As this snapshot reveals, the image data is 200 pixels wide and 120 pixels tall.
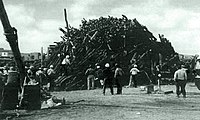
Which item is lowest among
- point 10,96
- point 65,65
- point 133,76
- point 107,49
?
point 10,96

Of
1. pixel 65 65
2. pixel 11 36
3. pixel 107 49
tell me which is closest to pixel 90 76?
pixel 65 65

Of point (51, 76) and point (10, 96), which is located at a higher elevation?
point (51, 76)

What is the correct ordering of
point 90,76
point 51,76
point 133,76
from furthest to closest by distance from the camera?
point 133,76, point 90,76, point 51,76

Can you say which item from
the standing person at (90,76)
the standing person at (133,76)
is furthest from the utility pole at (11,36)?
the standing person at (133,76)

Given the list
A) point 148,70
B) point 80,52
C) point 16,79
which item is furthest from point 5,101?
point 148,70

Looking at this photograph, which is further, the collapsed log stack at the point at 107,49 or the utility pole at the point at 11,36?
the collapsed log stack at the point at 107,49

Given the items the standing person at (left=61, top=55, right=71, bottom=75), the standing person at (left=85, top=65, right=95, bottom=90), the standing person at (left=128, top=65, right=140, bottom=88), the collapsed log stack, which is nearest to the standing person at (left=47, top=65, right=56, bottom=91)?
the collapsed log stack

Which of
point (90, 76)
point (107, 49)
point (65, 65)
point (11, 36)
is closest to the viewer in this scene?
point (11, 36)

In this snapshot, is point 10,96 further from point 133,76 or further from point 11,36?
point 133,76

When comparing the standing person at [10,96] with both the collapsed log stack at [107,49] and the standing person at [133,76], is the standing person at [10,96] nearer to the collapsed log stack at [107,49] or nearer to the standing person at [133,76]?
the collapsed log stack at [107,49]

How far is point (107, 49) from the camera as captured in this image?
88.1 ft

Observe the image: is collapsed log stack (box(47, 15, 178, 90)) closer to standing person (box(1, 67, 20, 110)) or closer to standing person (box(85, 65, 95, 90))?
standing person (box(85, 65, 95, 90))

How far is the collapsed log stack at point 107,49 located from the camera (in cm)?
2503

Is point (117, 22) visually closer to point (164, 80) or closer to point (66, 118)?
point (164, 80)
